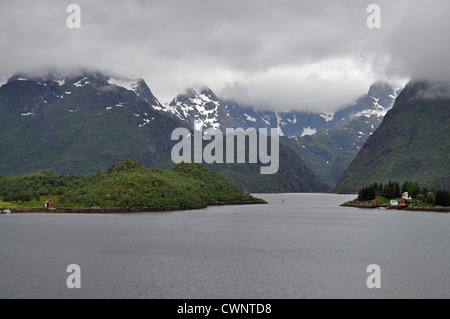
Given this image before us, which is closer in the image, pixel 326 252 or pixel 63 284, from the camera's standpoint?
pixel 63 284

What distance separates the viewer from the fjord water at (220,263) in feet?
214

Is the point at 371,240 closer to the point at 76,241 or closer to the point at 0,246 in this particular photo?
the point at 76,241

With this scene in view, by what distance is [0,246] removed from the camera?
108 m

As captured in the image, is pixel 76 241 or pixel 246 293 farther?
pixel 76 241

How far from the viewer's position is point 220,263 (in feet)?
287

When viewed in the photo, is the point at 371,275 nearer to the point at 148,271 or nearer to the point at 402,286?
the point at 402,286

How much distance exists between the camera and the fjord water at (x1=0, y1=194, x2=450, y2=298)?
2564 inches
